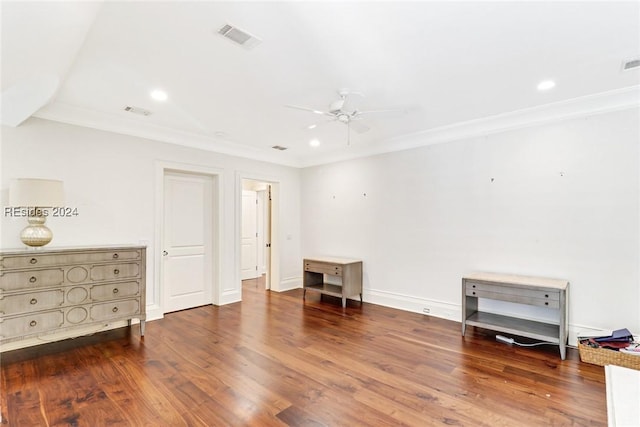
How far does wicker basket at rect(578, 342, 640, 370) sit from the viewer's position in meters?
2.77

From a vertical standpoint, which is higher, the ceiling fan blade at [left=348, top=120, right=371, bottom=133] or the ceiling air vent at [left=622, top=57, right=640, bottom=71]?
the ceiling air vent at [left=622, top=57, right=640, bottom=71]

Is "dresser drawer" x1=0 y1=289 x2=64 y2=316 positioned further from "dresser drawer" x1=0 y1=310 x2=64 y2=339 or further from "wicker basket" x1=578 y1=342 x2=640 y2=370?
"wicker basket" x1=578 y1=342 x2=640 y2=370

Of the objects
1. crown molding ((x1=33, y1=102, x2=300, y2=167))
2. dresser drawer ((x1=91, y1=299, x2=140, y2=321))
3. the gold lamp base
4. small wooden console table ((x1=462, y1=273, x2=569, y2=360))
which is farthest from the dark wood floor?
crown molding ((x1=33, y1=102, x2=300, y2=167))

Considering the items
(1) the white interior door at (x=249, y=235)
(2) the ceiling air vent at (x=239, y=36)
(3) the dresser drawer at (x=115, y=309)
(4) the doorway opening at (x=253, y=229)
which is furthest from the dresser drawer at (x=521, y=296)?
(1) the white interior door at (x=249, y=235)

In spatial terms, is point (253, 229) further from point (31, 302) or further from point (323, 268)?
point (31, 302)

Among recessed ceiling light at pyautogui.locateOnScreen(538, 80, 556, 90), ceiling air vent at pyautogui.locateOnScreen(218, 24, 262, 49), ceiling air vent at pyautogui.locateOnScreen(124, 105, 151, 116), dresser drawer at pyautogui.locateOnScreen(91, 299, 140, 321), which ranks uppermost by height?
ceiling air vent at pyautogui.locateOnScreen(124, 105, 151, 116)

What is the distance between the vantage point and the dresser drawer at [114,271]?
3.44 m

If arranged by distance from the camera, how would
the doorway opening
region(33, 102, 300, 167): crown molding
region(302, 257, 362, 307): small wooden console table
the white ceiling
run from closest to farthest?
the white ceiling
region(33, 102, 300, 167): crown molding
region(302, 257, 362, 307): small wooden console table
the doorway opening

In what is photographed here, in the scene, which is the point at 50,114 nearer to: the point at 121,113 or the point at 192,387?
the point at 121,113

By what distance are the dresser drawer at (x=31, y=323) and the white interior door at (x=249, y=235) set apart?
452 cm

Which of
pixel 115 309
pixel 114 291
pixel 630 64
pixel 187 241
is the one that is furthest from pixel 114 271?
pixel 630 64

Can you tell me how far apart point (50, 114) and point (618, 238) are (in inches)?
253

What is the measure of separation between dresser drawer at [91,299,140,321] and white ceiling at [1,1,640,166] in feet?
7.11

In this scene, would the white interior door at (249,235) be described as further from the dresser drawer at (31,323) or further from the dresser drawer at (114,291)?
the dresser drawer at (31,323)
